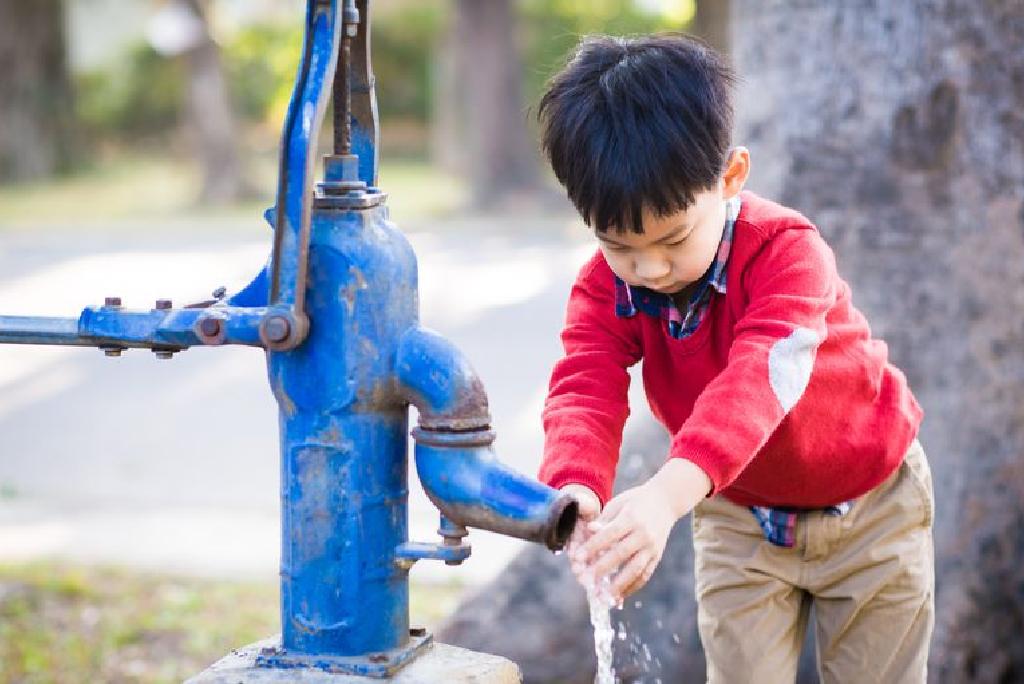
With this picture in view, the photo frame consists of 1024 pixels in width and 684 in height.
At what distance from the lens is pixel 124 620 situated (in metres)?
3.73

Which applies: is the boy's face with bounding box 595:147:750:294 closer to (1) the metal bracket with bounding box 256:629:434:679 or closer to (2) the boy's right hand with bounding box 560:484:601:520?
(2) the boy's right hand with bounding box 560:484:601:520

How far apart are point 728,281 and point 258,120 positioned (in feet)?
76.3

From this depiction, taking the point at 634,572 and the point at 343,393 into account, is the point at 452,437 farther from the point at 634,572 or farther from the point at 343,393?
the point at 634,572

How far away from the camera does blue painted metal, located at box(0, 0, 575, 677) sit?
1543mm

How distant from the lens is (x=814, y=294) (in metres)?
1.82

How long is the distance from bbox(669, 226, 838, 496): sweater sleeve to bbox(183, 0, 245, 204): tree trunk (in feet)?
48.5

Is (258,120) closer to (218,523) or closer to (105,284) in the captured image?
(105,284)

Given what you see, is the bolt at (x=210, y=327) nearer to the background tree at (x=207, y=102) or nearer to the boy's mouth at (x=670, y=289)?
the boy's mouth at (x=670, y=289)

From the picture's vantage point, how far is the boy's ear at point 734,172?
6.01ft

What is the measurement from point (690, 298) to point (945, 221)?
1.11 m

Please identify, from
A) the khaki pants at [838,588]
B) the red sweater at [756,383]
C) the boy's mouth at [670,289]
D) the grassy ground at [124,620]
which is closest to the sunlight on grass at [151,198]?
the grassy ground at [124,620]

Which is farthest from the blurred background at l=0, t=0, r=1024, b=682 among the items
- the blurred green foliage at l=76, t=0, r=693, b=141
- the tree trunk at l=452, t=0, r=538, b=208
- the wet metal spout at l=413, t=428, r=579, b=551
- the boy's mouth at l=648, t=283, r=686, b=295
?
the blurred green foliage at l=76, t=0, r=693, b=141

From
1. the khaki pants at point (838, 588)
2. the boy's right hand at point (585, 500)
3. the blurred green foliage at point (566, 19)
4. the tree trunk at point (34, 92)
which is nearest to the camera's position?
the boy's right hand at point (585, 500)

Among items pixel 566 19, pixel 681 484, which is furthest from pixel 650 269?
pixel 566 19
